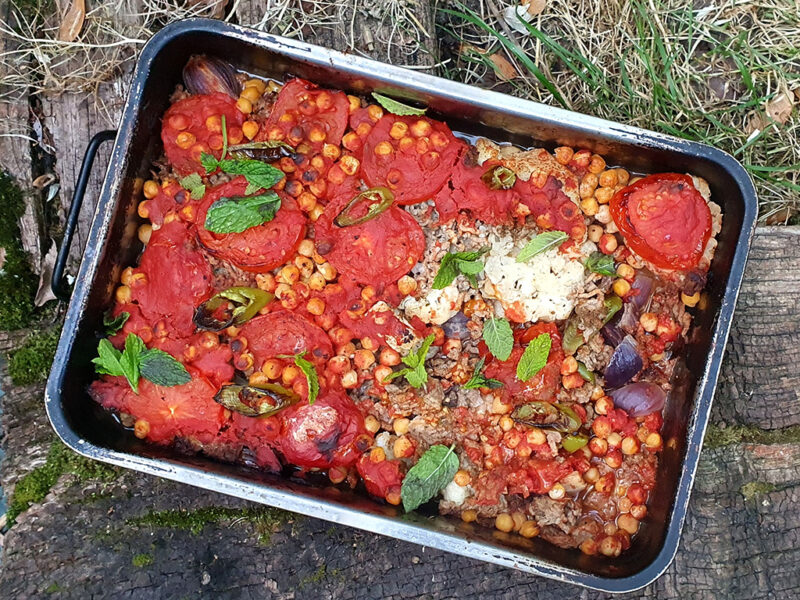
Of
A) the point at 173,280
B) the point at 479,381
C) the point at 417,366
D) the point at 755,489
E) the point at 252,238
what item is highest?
the point at 252,238

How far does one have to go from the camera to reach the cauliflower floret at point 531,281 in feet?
9.85

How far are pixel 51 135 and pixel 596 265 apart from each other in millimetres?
2886

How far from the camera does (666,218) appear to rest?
113 inches

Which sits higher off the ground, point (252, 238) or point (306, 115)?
point (306, 115)

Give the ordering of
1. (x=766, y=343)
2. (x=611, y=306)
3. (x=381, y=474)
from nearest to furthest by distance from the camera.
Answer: (x=381, y=474)
(x=611, y=306)
(x=766, y=343)

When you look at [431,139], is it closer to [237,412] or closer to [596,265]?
[596,265]

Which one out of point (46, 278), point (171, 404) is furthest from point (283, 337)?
point (46, 278)

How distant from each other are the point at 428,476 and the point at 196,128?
73.5 inches

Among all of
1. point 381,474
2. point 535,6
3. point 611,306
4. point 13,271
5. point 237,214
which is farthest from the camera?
point 535,6

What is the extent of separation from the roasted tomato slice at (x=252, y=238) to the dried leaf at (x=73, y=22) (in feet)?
4.45

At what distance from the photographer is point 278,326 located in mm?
3031

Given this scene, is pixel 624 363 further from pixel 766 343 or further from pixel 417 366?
pixel 417 366

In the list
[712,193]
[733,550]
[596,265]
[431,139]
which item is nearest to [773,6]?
[712,193]

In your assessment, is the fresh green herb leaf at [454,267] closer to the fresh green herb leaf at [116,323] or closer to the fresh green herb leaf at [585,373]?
the fresh green herb leaf at [585,373]
